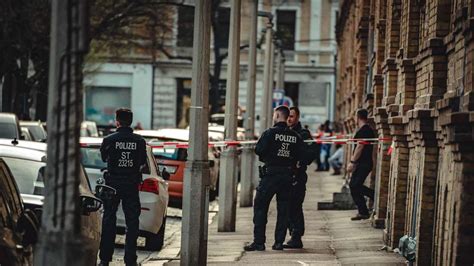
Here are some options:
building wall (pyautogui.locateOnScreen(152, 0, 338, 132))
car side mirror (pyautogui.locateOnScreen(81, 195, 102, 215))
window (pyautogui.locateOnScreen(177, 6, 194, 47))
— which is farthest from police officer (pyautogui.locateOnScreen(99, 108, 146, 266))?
building wall (pyautogui.locateOnScreen(152, 0, 338, 132))

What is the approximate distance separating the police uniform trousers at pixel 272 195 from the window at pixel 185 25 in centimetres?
4506

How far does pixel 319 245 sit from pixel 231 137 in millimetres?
4085

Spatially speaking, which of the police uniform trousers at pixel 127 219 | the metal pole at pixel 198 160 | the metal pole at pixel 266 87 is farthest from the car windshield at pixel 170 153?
the metal pole at pixel 198 160

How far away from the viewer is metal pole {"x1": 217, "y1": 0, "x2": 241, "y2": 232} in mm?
21469

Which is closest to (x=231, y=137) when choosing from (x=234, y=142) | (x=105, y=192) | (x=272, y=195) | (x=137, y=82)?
(x=234, y=142)

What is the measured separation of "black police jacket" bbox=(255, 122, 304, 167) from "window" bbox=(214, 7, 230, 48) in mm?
47966

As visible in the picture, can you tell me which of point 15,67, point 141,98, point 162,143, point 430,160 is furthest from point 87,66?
point 430,160

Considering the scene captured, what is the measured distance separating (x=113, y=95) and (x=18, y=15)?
3119 centimetres

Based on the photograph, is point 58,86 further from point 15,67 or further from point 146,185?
point 15,67

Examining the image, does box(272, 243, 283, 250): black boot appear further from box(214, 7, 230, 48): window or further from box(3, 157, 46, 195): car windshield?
box(214, 7, 230, 48): window

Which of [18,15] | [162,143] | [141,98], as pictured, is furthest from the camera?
[141,98]

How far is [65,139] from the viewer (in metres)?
7.47

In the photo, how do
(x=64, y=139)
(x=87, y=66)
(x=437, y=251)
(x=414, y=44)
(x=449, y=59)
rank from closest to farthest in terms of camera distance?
(x=64, y=139) < (x=437, y=251) < (x=449, y=59) < (x=414, y=44) < (x=87, y=66)

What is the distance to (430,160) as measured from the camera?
46.5 feet
